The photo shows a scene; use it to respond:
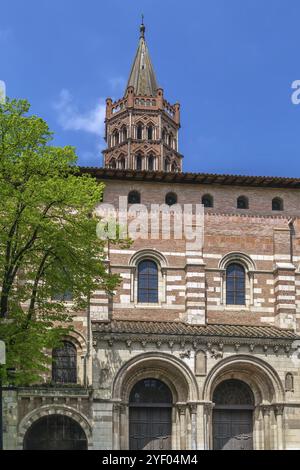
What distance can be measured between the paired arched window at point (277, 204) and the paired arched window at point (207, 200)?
10.2 ft

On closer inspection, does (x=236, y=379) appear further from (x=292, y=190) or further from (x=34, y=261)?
(x=34, y=261)

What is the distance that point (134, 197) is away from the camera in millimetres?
40531

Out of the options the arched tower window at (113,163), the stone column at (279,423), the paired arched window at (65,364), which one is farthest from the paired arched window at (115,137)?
the stone column at (279,423)

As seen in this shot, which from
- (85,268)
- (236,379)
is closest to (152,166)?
(236,379)

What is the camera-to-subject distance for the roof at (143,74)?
76.8m

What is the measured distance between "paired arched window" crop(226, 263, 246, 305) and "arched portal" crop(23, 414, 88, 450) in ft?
30.2

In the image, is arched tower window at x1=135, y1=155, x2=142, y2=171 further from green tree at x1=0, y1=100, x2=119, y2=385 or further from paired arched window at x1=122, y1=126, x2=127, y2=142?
green tree at x1=0, y1=100, x2=119, y2=385

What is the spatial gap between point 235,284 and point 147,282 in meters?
4.20

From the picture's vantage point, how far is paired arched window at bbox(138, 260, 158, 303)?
39.3 m

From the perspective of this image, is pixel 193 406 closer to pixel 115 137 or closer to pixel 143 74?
pixel 115 137

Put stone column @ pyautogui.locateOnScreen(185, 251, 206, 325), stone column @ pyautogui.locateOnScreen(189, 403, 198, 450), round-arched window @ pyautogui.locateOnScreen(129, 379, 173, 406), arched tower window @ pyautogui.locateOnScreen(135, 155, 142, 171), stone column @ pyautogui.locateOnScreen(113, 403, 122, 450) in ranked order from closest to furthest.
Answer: stone column @ pyautogui.locateOnScreen(113, 403, 122, 450), stone column @ pyautogui.locateOnScreen(189, 403, 198, 450), round-arched window @ pyautogui.locateOnScreen(129, 379, 173, 406), stone column @ pyautogui.locateOnScreen(185, 251, 206, 325), arched tower window @ pyautogui.locateOnScreen(135, 155, 142, 171)

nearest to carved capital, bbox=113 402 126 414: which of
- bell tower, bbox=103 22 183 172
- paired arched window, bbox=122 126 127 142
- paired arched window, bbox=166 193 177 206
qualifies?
paired arched window, bbox=166 193 177 206

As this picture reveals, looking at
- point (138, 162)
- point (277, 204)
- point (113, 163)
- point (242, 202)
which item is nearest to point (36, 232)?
point (242, 202)

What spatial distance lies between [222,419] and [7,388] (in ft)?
31.9
